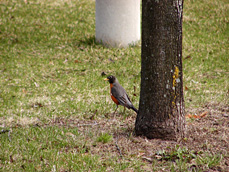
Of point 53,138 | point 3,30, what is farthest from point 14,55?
point 53,138

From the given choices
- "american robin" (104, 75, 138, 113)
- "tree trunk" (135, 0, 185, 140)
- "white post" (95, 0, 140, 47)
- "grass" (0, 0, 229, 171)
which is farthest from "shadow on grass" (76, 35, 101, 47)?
"tree trunk" (135, 0, 185, 140)

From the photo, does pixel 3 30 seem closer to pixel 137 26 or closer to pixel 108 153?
pixel 137 26

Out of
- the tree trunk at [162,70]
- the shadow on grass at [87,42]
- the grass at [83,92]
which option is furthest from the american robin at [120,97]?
the shadow on grass at [87,42]

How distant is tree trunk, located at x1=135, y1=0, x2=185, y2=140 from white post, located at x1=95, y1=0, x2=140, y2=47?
5586 millimetres

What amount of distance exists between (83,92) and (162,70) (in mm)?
2943

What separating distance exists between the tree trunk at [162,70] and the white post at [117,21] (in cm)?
559

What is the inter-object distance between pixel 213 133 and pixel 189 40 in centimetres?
615

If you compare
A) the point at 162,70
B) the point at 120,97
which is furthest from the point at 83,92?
the point at 162,70

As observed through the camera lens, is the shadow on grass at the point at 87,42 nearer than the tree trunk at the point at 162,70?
No

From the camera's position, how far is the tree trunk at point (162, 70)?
13.6 ft

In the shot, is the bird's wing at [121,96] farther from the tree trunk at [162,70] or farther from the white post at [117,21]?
the white post at [117,21]

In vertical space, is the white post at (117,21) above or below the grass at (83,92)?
above

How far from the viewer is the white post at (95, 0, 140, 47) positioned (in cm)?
972

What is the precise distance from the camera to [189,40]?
10383mm
